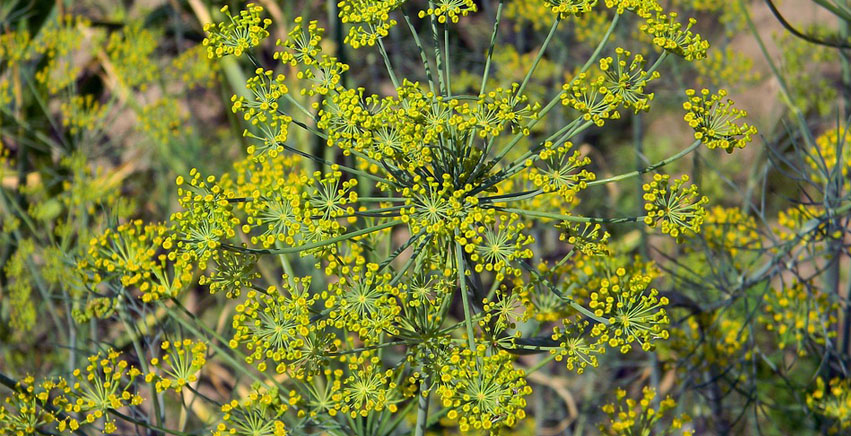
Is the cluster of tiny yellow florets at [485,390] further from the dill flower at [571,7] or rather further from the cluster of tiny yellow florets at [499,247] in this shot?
the dill flower at [571,7]

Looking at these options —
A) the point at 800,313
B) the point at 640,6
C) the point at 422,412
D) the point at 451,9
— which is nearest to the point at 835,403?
the point at 800,313

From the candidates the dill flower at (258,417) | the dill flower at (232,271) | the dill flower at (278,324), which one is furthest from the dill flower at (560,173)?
the dill flower at (258,417)

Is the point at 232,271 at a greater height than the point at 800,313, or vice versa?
the point at 232,271

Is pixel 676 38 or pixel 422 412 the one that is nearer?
pixel 676 38

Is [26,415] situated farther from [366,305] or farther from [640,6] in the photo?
[640,6]

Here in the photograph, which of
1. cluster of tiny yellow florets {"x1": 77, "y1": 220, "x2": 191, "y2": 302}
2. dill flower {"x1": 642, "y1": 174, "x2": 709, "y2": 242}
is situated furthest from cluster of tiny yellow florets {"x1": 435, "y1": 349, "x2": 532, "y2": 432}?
cluster of tiny yellow florets {"x1": 77, "y1": 220, "x2": 191, "y2": 302}

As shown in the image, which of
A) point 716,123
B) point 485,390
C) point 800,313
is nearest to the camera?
point 485,390

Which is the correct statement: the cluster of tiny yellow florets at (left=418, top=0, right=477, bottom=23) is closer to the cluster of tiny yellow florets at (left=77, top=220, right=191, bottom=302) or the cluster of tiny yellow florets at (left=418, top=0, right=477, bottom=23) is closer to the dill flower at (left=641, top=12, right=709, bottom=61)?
the dill flower at (left=641, top=12, right=709, bottom=61)
